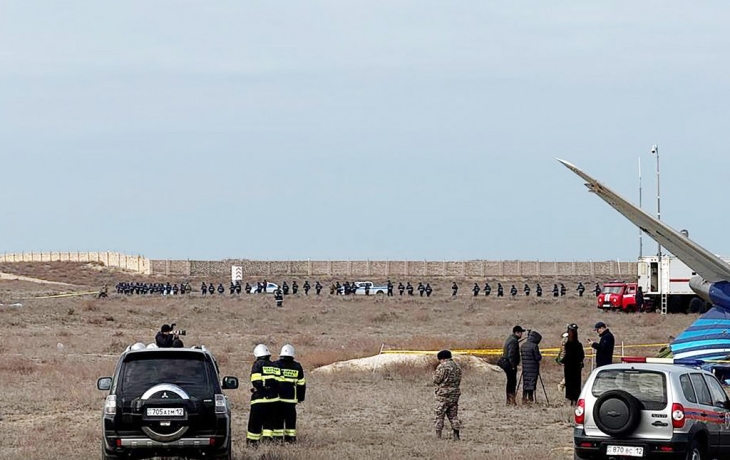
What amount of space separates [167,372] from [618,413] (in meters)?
5.27

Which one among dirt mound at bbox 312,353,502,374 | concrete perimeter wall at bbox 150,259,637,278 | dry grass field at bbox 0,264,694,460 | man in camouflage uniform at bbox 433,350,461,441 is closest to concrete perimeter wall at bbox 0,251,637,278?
concrete perimeter wall at bbox 150,259,637,278

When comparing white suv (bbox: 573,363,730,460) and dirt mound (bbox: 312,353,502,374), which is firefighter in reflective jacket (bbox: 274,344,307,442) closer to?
white suv (bbox: 573,363,730,460)

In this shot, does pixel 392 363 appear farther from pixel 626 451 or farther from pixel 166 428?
pixel 626 451

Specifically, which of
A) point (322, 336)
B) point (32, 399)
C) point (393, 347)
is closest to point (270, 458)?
point (32, 399)

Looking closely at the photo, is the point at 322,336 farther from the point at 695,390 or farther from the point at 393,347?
the point at 695,390

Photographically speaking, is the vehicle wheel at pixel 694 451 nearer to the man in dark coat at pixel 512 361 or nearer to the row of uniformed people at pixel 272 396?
the row of uniformed people at pixel 272 396

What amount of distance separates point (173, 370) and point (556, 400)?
11.4m

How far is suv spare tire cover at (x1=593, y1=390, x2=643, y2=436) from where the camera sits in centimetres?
1364

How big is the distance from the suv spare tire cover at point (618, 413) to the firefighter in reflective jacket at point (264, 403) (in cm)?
486

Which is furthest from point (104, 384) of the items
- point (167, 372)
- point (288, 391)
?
point (288, 391)

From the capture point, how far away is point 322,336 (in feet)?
145

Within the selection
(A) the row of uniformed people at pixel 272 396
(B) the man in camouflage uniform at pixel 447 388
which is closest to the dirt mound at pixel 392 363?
(B) the man in camouflage uniform at pixel 447 388

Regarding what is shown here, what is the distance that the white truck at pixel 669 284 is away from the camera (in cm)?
5938

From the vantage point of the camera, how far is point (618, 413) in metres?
13.7
